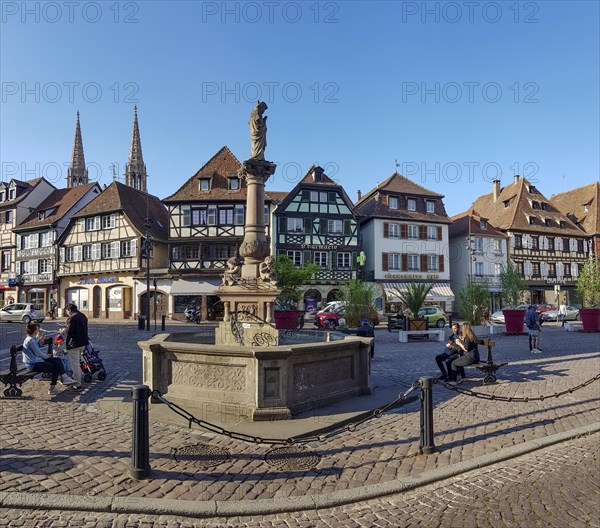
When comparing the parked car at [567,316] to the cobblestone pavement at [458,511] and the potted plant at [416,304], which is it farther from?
the cobblestone pavement at [458,511]

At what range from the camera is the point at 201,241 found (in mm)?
37125

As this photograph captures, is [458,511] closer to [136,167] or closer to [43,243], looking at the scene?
[43,243]

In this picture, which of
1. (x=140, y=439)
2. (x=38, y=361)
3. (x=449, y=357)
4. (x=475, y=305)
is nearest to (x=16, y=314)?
(x=38, y=361)

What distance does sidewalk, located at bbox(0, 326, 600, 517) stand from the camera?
452 cm

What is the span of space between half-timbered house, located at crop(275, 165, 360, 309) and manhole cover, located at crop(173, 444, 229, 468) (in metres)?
32.7

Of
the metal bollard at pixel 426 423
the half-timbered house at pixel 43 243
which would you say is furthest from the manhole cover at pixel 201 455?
the half-timbered house at pixel 43 243

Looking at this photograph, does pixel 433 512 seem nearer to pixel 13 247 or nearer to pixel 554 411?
pixel 554 411

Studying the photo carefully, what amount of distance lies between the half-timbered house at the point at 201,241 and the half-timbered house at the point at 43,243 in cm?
1295

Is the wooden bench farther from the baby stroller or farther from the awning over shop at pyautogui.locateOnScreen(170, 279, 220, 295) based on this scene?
the awning over shop at pyautogui.locateOnScreen(170, 279, 220, 295)

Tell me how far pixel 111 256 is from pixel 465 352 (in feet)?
114

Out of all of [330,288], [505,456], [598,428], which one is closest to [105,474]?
[505,456]

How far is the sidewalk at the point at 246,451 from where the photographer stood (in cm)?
452

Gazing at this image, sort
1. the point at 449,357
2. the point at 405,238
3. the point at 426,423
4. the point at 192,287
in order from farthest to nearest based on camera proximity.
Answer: the point at 405,238
the point at 192,287
the point at 449,357
the point at 426,423

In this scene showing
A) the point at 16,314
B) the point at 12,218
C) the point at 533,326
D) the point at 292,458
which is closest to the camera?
the point at 292,458
